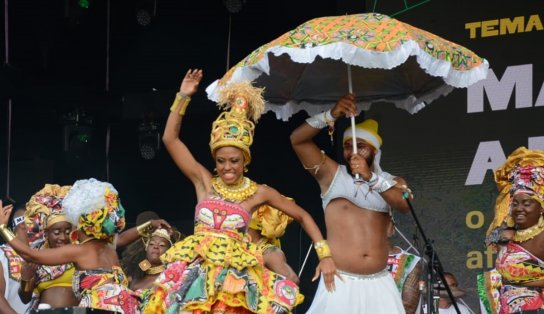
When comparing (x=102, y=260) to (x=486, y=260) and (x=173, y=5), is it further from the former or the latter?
(x=173, y=5)

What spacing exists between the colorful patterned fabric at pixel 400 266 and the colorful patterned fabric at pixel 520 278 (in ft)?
3.49

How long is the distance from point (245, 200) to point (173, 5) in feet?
18.8

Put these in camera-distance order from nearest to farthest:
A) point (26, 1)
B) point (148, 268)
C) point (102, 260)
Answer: point (102, 260)
point (148, 268)
point (26, 1)

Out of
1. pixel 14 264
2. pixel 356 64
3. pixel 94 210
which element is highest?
pixel 356 64

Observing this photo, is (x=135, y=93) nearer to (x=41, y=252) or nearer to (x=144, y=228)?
(x=144, y=228)

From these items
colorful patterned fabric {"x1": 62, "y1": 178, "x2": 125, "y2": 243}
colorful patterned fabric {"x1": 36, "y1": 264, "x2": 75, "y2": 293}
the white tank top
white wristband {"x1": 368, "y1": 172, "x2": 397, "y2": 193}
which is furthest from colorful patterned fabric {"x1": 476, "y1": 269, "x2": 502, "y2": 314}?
colorful patterned fabric {"x1": 36, "y1": 264, "x2": 75, "y2": 293}

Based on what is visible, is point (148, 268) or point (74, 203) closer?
point (74, 203)

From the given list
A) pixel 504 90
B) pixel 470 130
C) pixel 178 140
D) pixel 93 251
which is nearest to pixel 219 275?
pixel 178 140

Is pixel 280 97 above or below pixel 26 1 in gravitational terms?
below

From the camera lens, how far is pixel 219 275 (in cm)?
796

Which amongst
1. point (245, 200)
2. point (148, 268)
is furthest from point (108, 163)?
point (245, 200)

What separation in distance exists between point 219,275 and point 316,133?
1.37 meters

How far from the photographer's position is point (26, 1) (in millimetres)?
13484

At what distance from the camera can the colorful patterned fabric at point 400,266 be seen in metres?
10.0
